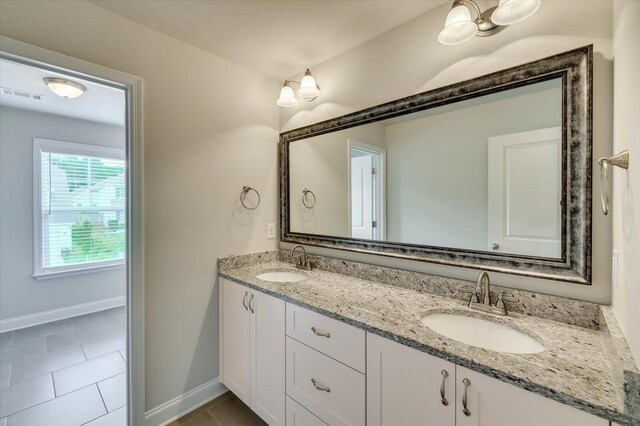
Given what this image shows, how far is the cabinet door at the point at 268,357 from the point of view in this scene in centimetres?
151

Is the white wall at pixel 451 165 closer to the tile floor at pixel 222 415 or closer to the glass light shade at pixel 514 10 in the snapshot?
the glass light shade at pixel 514 10

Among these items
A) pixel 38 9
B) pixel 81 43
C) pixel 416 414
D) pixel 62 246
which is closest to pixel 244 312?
pixel 416 414

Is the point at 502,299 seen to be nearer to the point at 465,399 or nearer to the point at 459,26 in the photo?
the point at 465,399

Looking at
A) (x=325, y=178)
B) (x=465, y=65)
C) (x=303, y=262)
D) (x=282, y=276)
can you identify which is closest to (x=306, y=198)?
(x=325, y=178)

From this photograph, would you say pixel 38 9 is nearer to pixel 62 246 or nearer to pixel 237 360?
pixel 237 360

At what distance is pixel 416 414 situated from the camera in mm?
988

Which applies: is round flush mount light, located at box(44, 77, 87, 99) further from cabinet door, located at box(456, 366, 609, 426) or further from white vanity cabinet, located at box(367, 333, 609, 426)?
cabinet door, located at box(456, 366, 609, 426)

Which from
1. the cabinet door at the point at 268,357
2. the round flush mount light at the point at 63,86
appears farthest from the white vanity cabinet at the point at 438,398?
the round flush mount light at the point at 63,86

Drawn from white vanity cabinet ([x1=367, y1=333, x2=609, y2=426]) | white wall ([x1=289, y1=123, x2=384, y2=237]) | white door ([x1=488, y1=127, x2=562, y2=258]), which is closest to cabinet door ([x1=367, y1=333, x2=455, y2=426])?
white vanity cabinet ([x1=367, y1=333, x2=609, y2=426])

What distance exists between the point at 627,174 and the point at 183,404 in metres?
2.47

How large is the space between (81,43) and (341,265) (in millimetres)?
1921

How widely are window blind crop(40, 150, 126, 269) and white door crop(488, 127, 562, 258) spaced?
4.39m

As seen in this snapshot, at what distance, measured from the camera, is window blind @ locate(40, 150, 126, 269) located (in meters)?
3.28

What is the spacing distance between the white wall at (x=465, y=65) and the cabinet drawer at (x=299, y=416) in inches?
34.9
